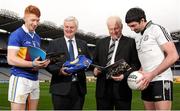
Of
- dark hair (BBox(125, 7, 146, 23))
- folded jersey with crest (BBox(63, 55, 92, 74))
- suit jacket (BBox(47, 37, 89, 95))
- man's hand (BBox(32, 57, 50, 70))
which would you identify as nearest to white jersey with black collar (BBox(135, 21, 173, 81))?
dark hair (BBox(125, 7, 146, 23))

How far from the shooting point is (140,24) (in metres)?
4.28

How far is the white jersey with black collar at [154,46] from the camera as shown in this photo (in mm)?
4203

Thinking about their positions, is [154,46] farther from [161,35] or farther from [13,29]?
[13,29]

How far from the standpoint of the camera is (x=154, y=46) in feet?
13.9

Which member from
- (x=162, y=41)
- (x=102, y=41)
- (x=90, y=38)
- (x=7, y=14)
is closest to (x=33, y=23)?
(x=102, y=41)

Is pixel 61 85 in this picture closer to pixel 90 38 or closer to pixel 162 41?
pixel 162 41

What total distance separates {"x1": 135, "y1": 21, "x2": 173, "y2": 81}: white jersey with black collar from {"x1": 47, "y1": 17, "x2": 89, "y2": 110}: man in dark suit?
0.99 m

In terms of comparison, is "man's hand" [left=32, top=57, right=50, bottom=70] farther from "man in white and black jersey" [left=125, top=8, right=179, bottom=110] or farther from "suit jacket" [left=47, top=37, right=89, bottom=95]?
"man in white and black jersey" [left=125, top=8, right=179, bottom=110]

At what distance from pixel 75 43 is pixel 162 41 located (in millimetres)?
1291

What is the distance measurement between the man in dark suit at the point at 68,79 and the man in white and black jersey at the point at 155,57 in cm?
90

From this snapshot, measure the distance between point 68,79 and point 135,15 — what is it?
1289 millimetres

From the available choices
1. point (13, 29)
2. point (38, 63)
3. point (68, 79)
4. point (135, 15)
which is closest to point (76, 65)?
point (68, 79)

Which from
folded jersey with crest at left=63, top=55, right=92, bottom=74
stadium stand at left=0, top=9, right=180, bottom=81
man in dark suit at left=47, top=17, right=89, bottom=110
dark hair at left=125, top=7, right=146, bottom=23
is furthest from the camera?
stadium stand at left=0, top=9, right=180, bottom=81

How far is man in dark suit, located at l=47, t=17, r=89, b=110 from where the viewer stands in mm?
4770
